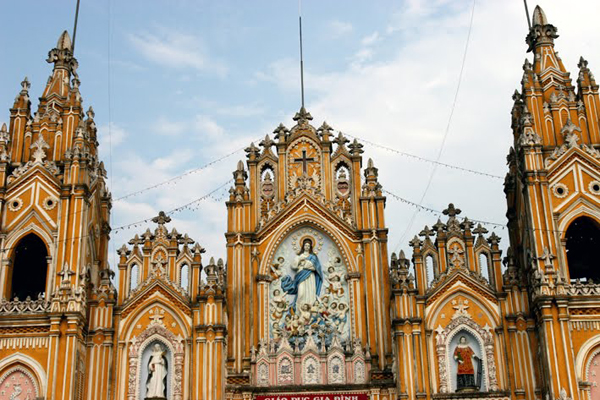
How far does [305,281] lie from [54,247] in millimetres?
7731

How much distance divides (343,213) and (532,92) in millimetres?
7287

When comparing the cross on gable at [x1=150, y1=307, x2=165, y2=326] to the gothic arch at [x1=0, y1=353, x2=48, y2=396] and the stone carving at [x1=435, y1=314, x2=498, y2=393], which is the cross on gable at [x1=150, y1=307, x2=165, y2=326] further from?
the stone carving at [x1=435, y1=314, x2=498, y2=393]

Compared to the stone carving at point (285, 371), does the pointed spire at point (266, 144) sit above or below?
above

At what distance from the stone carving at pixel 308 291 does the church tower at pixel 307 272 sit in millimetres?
32

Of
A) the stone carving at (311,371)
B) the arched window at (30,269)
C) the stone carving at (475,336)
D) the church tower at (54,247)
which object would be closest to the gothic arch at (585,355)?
the stone carving at (475,336)

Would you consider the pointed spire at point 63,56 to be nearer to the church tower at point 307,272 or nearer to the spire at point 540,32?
the church tower at point 307,272

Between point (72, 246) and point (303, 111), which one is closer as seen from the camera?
point (72, 246)

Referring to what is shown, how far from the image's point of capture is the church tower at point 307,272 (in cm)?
2528

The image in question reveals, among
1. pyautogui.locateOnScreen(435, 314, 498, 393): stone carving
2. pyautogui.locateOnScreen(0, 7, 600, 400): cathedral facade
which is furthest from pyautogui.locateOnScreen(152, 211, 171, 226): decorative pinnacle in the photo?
pyautogui.locateOnScreen(435, 314, 498, 393): stone carving

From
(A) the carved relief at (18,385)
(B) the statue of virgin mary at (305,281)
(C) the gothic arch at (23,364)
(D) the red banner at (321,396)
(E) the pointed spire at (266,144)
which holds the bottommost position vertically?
(D) the red banner at (321,396)

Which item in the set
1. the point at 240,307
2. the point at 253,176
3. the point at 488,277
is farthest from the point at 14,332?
the point at 488,277

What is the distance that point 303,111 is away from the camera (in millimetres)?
29594

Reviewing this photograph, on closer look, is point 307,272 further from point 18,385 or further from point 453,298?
point 18,385

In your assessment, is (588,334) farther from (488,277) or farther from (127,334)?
(127,334)
